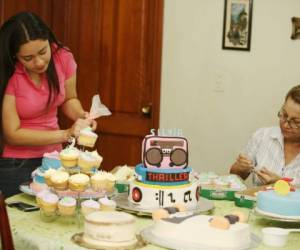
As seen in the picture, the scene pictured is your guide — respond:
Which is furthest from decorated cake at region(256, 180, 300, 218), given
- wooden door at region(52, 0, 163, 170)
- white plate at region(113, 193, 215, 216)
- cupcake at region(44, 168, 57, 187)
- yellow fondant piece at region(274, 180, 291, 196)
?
wooden door at region(52, 0, 163, 170)

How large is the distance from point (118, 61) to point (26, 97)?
191cm

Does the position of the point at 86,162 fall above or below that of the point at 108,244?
above

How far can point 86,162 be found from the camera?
2.08 metres

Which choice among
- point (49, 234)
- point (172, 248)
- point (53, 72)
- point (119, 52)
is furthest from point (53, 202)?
point (119, 52)

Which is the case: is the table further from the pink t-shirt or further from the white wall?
the white wall

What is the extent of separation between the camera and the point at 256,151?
3.16 meters

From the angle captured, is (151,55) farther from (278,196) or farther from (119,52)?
(278,196)

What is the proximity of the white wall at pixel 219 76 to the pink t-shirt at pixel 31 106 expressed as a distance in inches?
60.8

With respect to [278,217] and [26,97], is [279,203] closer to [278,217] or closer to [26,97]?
[278,217]

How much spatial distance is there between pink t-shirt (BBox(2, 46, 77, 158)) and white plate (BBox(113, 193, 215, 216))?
2.23 feet

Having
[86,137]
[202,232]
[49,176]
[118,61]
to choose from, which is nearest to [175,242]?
[202,232]

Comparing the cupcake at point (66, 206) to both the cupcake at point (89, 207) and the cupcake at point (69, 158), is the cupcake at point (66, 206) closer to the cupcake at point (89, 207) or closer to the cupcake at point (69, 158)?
the cupcake at point (89, 207)

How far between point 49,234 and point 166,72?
2581mm

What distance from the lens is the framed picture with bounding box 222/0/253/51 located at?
403 cm
